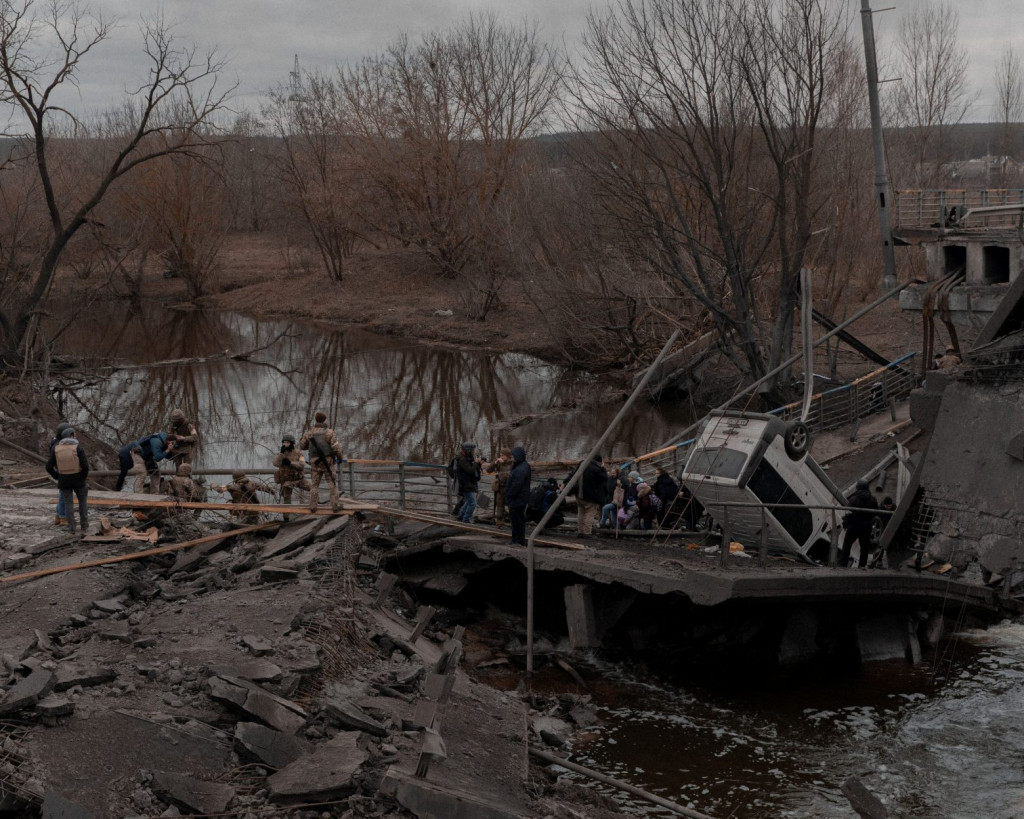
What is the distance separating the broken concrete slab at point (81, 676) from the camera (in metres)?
9.94

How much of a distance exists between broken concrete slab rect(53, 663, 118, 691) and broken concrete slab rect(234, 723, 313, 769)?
61.4 inches

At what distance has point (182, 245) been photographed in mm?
65188

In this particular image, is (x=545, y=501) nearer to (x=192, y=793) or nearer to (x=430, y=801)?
(x=430, y=801)

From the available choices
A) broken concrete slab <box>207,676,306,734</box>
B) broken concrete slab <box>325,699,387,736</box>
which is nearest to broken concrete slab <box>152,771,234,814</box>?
broken concrete slab <box>207,676,306,734</box>

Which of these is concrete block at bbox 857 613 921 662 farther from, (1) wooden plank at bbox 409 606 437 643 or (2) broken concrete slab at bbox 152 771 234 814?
(2) broken concrete slab at bbox 152 771 234 814

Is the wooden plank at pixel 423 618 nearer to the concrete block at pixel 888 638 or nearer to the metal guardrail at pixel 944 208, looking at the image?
the concrete block at pixel 888 638

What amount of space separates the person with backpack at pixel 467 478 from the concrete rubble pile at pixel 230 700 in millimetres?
2572

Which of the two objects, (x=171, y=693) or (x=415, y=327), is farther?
(x=415, y=327)

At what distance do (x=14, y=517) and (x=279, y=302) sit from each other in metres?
48.7

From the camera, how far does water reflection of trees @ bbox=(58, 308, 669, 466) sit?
32156 millimetres

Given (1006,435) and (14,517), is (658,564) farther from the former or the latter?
(14,517)

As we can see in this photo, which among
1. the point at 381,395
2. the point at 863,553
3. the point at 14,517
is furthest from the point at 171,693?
the point at 381,395

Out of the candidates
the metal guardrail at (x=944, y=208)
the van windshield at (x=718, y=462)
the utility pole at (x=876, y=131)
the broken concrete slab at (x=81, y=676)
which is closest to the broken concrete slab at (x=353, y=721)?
the broken concrete slab at (x=81, y=676)

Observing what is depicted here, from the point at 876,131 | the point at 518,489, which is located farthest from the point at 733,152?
the point at 518,489
